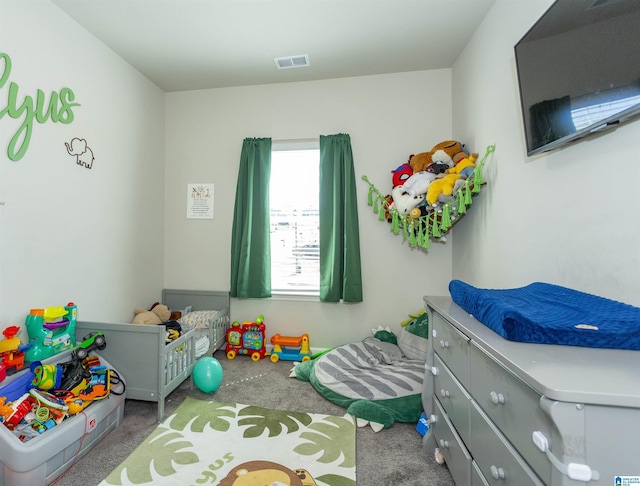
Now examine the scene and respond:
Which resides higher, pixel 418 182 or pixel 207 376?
pixel 418 182

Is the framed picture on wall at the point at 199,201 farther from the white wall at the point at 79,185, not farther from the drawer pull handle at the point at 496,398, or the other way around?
the drawer pull handle at the point at 496,398

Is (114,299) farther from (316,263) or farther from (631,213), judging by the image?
(631,213)

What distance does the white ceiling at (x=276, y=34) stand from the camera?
1.96 metres

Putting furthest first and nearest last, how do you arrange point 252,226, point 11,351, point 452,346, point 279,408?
1. point 252,226
2. point 279,408
3. point 11,351
4. point 452,346

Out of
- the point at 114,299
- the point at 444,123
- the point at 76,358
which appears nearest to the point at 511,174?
the point at 444,123

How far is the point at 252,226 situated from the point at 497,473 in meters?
2.50

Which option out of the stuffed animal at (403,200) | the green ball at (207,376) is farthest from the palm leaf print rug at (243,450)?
the stuffed animal at (403,200)

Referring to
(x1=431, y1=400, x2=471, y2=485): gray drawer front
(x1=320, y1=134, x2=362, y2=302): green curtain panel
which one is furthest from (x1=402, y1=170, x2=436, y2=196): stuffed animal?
(x1=431, y1=400, x2=471, y2=485): gray drawer front

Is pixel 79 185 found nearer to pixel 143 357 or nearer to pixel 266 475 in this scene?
pixel 143 357

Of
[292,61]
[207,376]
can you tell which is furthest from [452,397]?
[292,61]

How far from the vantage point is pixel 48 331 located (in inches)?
69.5

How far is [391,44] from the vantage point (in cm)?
237

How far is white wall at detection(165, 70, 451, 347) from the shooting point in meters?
2.80

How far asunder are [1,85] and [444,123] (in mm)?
3113
